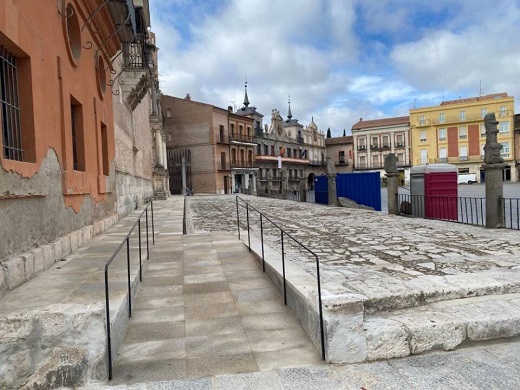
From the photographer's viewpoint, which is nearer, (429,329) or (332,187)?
(429,329)

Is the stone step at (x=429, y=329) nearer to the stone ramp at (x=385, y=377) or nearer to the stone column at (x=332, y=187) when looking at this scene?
the stone ramp at (x=385, y=377)

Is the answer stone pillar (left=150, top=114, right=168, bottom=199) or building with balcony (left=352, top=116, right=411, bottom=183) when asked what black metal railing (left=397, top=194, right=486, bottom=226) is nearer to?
stone pillar (left=150, top=114, right=168, bottom=199)

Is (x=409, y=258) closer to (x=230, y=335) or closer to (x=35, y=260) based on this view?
(x=230, y=335)

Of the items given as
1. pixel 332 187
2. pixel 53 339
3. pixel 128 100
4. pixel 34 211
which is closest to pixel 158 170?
pixel 128 100

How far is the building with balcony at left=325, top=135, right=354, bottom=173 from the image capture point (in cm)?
6925

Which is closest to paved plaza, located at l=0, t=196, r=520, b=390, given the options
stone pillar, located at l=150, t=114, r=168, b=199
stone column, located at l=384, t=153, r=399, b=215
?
stone column, located at l=384, t=153, r=399, b=215

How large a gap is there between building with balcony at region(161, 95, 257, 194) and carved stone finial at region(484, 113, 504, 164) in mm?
36616

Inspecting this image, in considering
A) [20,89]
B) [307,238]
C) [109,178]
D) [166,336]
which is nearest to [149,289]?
[166,336]

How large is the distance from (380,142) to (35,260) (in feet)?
210

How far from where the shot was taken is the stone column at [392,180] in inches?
498

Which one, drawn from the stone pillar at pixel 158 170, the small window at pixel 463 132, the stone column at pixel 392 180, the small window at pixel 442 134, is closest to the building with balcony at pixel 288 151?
the small window at pixel 442 134

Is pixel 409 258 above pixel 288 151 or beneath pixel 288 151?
beneath

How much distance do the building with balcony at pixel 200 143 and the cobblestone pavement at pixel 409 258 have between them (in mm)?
35710

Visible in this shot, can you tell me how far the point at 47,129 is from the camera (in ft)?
15.9
